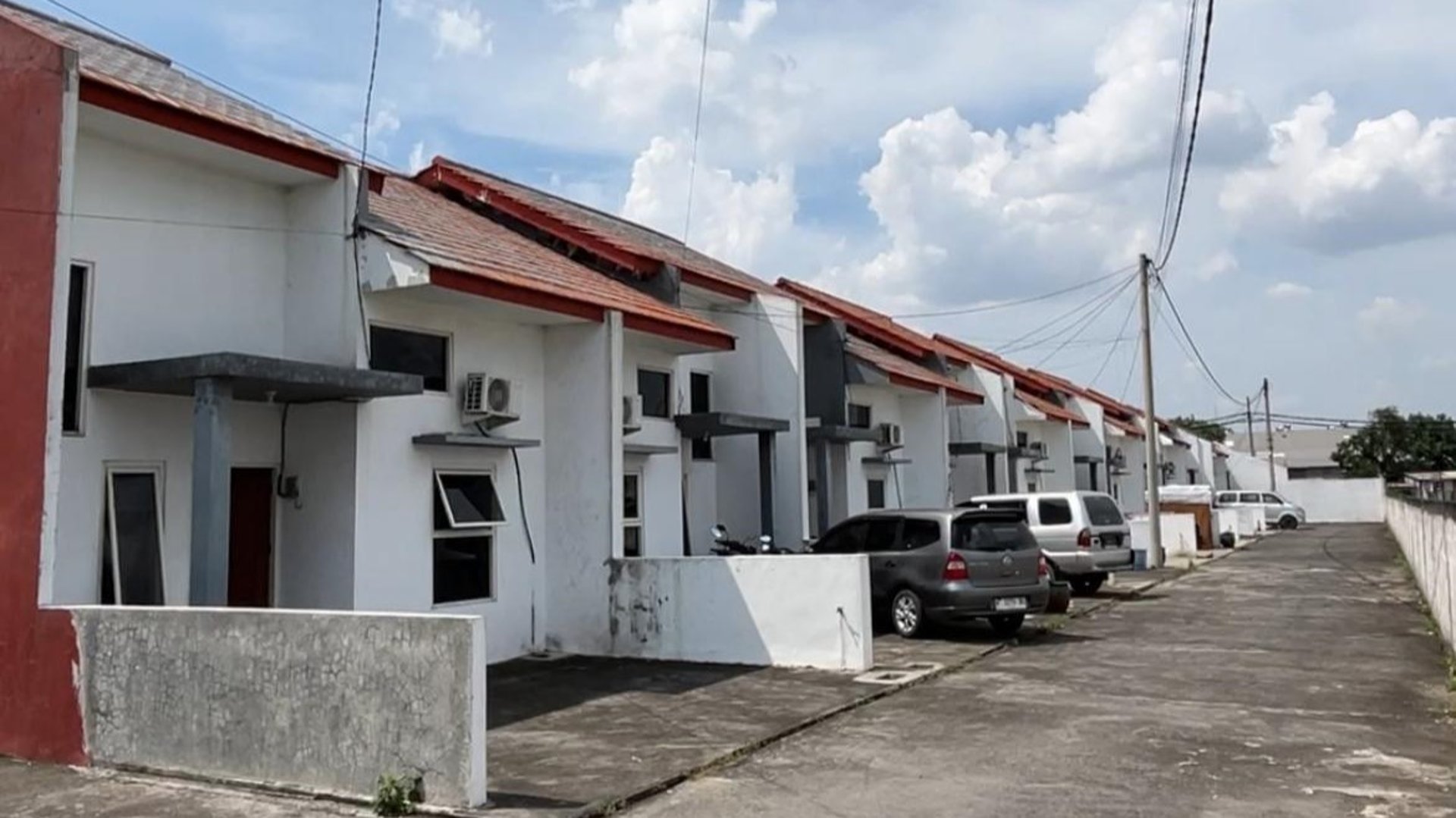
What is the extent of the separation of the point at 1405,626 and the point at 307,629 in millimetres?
13798

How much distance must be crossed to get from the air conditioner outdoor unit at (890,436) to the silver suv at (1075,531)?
85.1 inches

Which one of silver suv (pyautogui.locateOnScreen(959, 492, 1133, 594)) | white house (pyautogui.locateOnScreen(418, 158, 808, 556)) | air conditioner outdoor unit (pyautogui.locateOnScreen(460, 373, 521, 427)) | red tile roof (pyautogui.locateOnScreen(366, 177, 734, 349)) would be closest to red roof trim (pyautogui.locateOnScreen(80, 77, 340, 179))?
red tile roof (pyautogui.locateOnScreen(366, 177, 734, 349))

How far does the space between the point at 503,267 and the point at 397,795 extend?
668 cm

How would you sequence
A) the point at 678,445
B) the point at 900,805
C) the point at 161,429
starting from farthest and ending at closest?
the point at 678,445, the point at 161,429, the point at 900,805

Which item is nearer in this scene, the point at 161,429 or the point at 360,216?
the point at 161,429

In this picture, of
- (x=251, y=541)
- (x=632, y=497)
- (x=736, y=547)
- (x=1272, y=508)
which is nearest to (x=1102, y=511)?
(x=736, y=547)

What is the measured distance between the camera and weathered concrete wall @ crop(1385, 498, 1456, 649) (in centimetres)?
1196

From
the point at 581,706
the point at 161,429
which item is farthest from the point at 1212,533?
the point at 161,429

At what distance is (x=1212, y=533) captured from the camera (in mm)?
33719

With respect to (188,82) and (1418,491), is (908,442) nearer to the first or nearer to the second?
(1418,491)

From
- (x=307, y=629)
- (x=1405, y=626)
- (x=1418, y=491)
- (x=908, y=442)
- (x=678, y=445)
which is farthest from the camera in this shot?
(x=908, y=442)

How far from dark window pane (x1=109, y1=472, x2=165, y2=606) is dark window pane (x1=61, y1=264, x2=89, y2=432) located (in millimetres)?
593

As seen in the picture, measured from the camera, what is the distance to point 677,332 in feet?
46.2

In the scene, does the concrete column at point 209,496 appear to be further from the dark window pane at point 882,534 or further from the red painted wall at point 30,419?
the dark window pane at point 882,534
